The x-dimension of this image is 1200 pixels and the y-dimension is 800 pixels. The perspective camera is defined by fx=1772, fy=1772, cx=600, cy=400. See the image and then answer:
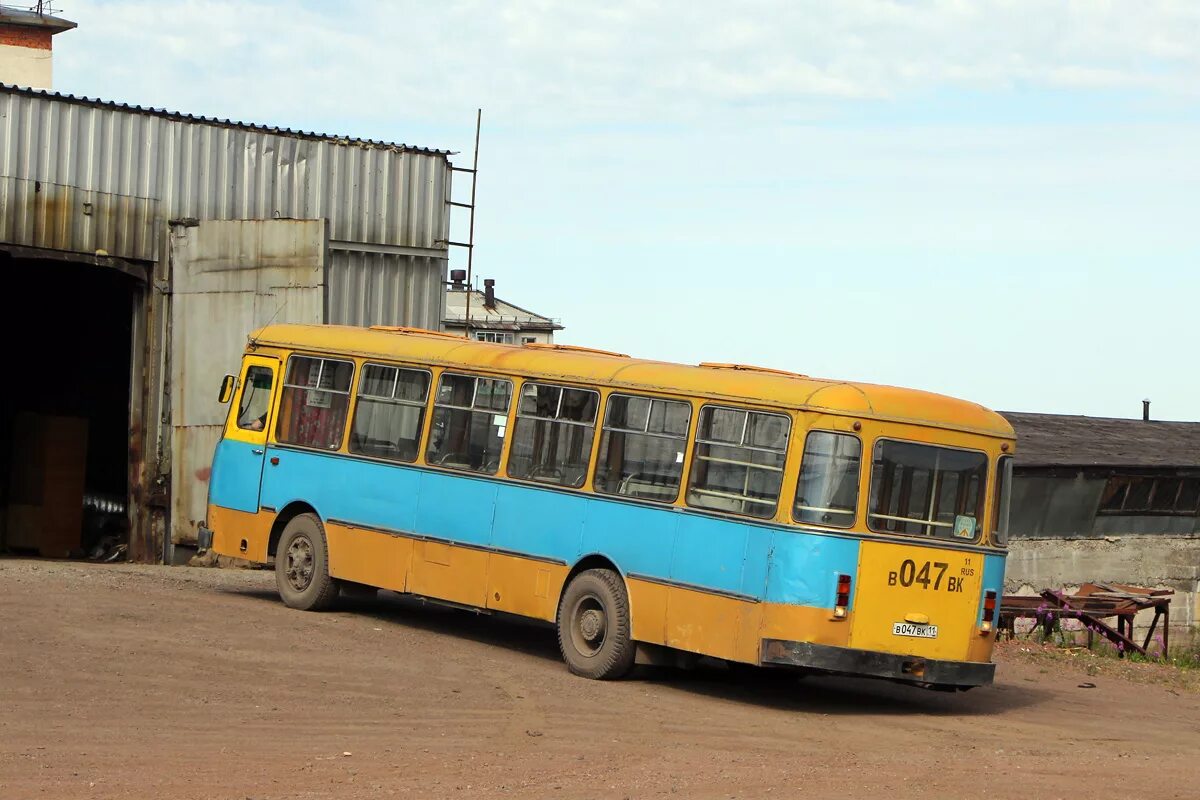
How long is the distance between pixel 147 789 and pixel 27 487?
77.1ft

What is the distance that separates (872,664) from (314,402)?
6907 millimetres

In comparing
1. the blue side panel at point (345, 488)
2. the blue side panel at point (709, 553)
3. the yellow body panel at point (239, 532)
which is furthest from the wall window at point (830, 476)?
the yellow body panel at point (239, 532)

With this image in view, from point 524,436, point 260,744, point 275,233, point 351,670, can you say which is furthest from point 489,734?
point 275,233

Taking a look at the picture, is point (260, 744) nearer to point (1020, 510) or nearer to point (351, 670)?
point (351, 670)

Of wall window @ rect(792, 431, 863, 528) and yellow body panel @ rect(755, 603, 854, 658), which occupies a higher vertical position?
wall window @ rect(792, 431, 863, 528)

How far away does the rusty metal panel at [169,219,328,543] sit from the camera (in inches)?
902

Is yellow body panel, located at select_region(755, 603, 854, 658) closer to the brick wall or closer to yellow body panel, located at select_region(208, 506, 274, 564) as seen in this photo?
yellow body panel, located at select_region(208, 506, 274, 564)

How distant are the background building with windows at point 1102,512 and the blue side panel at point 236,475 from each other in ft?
47.4

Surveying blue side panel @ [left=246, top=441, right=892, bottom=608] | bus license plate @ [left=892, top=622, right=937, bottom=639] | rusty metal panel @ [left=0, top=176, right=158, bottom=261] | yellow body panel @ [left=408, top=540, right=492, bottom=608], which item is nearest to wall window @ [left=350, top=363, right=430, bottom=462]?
blue side panel @ [left=246, top=441, right=892, bottom=608]

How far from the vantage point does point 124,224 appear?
23.2 meters

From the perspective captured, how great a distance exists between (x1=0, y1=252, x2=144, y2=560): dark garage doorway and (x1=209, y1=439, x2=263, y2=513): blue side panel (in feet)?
34.3

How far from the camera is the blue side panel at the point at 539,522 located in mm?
14836

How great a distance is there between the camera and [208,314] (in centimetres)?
2342

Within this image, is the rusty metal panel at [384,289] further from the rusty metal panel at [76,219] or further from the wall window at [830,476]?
the wall window at [830,476]
